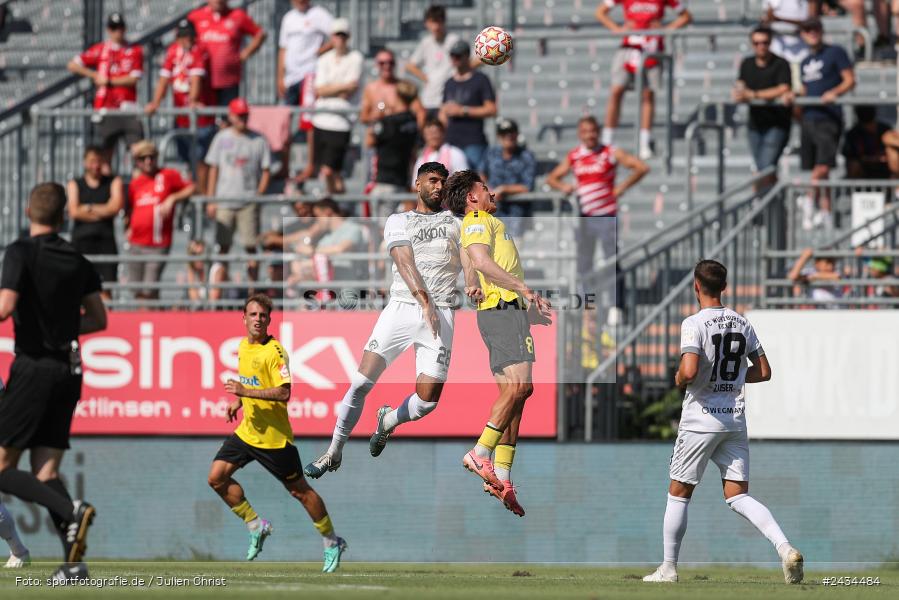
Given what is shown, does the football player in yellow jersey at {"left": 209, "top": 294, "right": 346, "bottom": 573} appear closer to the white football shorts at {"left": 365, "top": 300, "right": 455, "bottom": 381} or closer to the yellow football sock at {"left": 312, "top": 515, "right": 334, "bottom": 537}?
the yellow football sock at {"left": 312, "top": 515, "right": 334, "bottom": 537}

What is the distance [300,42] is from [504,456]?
994 centimetres

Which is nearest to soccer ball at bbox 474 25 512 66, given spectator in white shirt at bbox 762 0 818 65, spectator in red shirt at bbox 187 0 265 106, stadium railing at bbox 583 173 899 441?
stadium railing at bbox 583 173 899 441

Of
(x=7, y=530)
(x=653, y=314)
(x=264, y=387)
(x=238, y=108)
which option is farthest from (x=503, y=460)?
(x=238, y=108)

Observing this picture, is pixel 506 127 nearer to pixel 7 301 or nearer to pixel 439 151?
pixel 439 151

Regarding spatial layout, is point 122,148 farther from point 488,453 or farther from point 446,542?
point 488,453

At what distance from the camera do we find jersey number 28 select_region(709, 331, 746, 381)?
12.3m

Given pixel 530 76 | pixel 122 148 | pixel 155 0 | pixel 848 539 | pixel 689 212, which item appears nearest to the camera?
pixel 848 539

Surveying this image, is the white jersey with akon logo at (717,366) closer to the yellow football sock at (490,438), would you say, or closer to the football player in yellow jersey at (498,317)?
the football player in yellow jersey at (498,317)

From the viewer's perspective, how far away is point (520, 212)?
18.8 meters

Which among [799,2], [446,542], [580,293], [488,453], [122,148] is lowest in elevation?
[446,542]

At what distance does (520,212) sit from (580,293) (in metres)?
1.81

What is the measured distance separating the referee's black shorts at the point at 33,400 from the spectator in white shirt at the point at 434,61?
1042 centimetres

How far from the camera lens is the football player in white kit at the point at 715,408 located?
40.2ft

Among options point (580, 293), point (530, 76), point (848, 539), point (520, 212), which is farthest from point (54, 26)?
point (848, 539)
